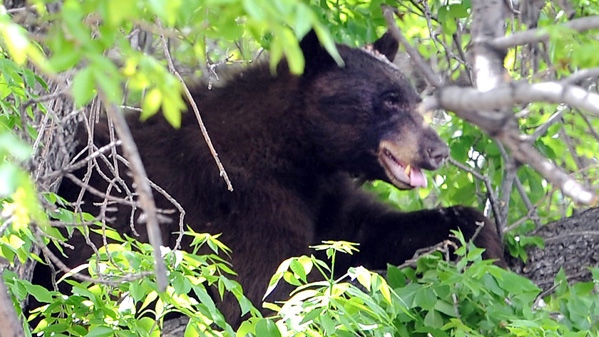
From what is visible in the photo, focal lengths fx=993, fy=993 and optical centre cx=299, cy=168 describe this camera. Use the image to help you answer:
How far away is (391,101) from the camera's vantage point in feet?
16.6

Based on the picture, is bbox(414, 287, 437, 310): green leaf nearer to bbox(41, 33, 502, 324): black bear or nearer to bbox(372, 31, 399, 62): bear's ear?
bbox(41, 33, 502, 324): black bear

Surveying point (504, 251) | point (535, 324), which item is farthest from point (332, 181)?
point (535, 324)

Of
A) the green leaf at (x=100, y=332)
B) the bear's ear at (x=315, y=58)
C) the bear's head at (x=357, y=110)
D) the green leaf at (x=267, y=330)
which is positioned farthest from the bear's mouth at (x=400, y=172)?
the green leaf at (x=100, y=332)

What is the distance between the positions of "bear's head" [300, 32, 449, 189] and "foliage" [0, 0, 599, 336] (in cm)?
17

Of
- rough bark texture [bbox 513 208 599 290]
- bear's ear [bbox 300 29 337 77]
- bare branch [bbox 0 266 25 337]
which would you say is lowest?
rough bark texture [bbox 513 208 599 290]

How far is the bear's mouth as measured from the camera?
4.96 metres

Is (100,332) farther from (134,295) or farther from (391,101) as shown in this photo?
(391,101)

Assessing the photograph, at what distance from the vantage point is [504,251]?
4.59m

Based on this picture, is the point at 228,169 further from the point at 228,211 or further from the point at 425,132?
the point at 425,132

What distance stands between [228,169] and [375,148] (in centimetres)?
78

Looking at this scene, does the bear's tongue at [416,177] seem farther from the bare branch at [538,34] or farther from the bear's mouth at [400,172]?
the bare branch at [538,34]

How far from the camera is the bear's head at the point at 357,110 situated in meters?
5.00

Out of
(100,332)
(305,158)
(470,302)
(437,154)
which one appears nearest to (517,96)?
(100,332)

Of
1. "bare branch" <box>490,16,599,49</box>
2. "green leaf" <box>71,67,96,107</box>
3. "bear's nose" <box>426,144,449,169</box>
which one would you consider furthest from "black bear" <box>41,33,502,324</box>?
"green leaf" <box>71,67,96,107</box>
